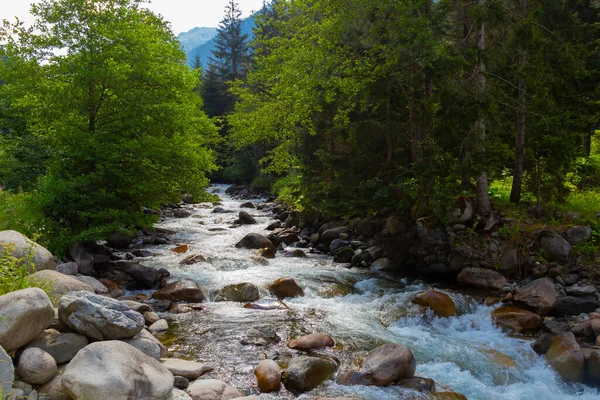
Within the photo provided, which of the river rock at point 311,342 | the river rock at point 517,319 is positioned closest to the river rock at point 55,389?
the river rock at point 311,342

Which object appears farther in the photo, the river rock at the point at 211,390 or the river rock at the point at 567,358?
the river rock at the point at 567,358

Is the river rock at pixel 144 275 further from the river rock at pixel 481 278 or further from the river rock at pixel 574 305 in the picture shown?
the river rock at pixel 574 305

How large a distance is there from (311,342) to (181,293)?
4091 millimetres

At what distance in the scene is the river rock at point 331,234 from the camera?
57.5 feet

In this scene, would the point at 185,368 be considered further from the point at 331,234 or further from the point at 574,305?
the point at 331,234

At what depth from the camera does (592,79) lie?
1267 centimetres

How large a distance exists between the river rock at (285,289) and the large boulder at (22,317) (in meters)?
6.04

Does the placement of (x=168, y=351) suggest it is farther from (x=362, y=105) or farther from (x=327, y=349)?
(x=362, y=105)

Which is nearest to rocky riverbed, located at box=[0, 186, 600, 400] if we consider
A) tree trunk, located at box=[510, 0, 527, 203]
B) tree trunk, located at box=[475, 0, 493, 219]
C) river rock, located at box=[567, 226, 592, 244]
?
river rock, located at box=[567, 226, 592, 244]

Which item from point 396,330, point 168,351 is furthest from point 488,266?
point 168,351

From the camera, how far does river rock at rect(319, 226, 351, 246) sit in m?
17.5

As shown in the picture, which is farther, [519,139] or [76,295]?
[519,139]

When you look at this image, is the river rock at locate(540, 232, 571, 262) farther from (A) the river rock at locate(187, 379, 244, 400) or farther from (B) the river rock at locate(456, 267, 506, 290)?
(A) the river rock at locate(187, 379, 244, 400)

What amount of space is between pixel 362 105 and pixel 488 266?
6.56 metres
